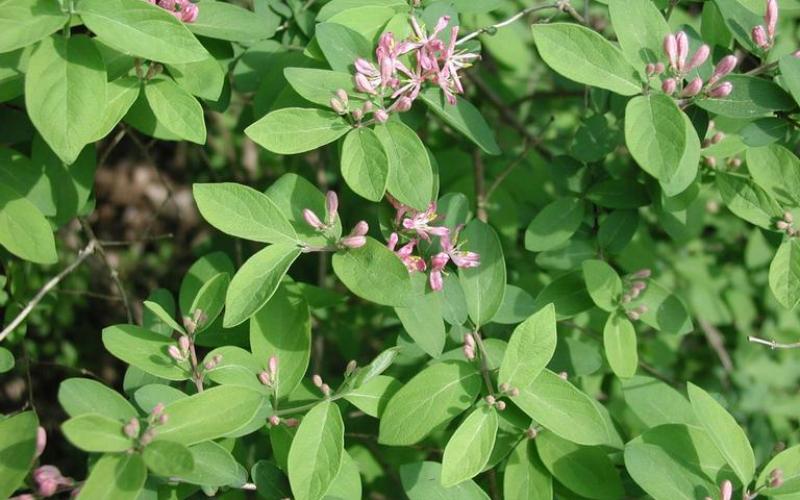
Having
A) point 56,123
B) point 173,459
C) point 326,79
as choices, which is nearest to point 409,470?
point 173,459

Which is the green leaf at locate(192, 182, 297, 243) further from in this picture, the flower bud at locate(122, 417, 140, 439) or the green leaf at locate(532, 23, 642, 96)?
the green leaf at locate(532, 23, 642, 96)

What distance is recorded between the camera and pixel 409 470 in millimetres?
2008

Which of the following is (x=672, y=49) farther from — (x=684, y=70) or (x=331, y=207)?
(x=331, y=207)

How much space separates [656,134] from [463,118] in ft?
1.70

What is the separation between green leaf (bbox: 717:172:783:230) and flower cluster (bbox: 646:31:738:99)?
0.32m

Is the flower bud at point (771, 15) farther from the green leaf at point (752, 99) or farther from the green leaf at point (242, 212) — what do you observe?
the green leaf at point (242, 212)

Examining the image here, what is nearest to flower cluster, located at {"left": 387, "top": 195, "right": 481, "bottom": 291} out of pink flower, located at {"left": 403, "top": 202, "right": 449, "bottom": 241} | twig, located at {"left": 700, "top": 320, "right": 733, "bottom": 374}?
pink flower, located at {"left": 403, "top": 202, "right": 449, "bottom": 241}

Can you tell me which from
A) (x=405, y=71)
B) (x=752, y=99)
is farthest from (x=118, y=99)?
(x=752, y=99)

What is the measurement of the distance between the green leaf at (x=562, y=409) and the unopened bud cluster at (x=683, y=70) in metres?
0.73

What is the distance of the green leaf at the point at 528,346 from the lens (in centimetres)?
189

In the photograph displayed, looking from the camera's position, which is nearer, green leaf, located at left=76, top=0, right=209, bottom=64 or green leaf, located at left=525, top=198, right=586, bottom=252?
green leaf, located at left=76, top=0, right=209, bottom=64

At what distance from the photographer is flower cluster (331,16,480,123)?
6.47 ft

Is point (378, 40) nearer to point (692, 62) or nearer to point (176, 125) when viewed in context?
point (176, 125)

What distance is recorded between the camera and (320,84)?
6.48ft
